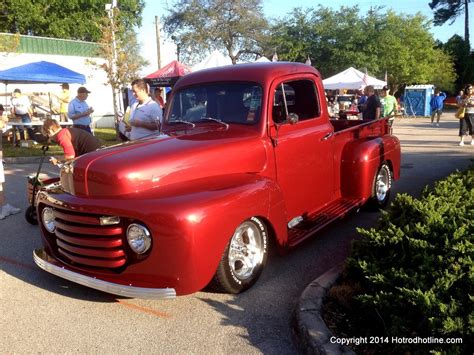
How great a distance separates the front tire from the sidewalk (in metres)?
0.51

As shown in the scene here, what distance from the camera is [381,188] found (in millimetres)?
6551

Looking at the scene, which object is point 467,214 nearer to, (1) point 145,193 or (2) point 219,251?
(2) point 219,251

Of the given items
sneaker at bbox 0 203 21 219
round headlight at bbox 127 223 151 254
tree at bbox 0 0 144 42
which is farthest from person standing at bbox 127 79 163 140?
tree at bbox 0 0 144 42

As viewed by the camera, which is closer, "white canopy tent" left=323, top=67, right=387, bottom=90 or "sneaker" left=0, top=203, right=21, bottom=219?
"sneaker" left=0, top=203, right=21, bottom=219

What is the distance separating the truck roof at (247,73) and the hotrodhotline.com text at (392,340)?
262cm

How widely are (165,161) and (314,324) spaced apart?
5.65ft

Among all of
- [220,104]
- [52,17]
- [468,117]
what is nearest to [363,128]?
A: [220,104]

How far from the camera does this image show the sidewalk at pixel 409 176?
303cm

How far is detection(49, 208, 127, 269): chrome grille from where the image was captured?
3414 millimetres

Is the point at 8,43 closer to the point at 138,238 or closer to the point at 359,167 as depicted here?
the point at 359,167

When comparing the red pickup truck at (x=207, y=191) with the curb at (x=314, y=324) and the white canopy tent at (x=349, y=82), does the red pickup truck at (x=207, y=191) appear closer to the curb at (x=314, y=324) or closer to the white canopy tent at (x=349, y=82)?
the curb at (x=314, y=324)

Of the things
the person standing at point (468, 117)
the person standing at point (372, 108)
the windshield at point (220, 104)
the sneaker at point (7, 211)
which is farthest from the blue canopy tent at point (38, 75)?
the person standing at point (468, 117)

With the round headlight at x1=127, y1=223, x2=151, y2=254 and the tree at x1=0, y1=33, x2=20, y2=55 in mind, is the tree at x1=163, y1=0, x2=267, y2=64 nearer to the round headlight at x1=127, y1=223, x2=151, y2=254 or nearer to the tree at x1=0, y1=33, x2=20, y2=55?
the tree at x1=0, y1=33, x2=20, y2=55

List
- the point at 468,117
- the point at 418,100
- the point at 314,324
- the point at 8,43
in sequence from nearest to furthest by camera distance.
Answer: the point at 314,324 < the point at 468,117 < the point at 8,43 < the point at 418,100
